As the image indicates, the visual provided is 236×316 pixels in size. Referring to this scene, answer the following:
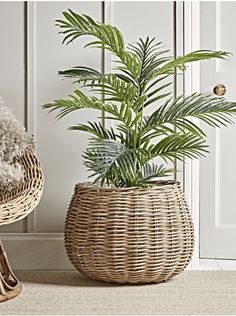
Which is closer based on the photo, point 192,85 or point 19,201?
point 19,201

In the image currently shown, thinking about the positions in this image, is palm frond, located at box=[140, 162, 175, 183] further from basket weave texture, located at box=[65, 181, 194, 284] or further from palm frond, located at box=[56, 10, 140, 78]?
palm frond, located at box=[56, 10, 140, 78]

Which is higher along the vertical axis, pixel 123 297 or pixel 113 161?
pixel 113 161

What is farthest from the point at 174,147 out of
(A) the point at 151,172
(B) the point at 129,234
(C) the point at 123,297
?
(C) the point at 123,297

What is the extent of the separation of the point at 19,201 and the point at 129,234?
53 centimetres

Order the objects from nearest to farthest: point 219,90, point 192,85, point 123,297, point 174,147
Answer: point 123,297 → point 174,147 → point 192,85 → point 219,90

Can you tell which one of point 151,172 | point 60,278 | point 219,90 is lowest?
point 60,278

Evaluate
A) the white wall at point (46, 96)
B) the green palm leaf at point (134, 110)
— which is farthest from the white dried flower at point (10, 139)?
the white wall at point (46, 96)

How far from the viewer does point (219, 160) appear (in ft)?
12.0

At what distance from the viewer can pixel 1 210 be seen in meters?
2.54

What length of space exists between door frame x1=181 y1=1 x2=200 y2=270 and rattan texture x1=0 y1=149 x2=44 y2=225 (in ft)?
2.88

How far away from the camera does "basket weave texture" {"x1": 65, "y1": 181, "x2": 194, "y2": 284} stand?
9.32ft

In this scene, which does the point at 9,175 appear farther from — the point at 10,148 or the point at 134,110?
the point at 134,110

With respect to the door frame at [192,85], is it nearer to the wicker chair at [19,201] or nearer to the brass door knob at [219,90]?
the brass door knob at [219,90]

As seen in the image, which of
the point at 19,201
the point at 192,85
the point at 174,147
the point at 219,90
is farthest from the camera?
the point at 219,90
